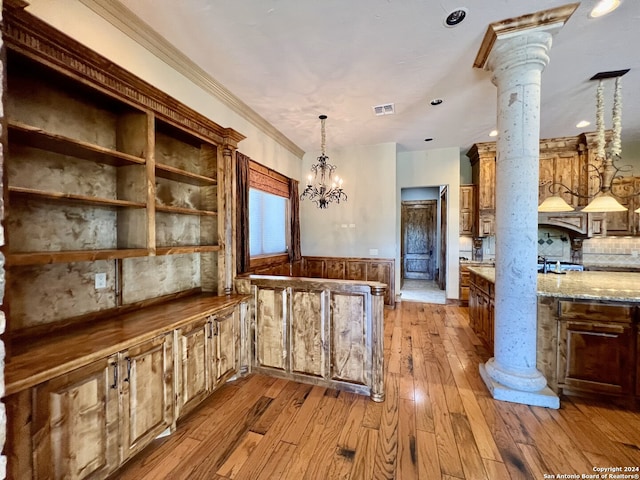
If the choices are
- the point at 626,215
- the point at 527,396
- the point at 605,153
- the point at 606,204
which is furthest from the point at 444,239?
the point at 527,396

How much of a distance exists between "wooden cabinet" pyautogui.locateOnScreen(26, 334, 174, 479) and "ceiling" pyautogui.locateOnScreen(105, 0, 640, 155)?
264 cm

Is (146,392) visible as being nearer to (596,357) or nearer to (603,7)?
(596,357)

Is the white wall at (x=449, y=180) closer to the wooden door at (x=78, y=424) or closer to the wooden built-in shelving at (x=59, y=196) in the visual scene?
the wooden built-in shelving at (x=59, y=196)

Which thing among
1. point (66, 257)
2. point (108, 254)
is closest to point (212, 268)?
point (108, 254)

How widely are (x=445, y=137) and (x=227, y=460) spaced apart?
5738 millimetres

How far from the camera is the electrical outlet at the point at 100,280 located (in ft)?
6.73

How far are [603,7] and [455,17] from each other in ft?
3.74

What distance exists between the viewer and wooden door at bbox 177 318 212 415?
2.08 metres

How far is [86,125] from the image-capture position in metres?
1.99

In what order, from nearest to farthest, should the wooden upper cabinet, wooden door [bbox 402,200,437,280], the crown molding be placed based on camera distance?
the crown molding, the wooden upper cabinet, wooden door [bbox 402,200,437,280]

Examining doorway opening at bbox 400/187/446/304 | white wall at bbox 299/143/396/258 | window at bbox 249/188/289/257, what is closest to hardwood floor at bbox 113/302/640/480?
window at bbox 249/188/289/257

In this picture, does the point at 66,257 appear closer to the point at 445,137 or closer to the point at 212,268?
the point at 212,268

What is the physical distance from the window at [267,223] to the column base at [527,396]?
353cm

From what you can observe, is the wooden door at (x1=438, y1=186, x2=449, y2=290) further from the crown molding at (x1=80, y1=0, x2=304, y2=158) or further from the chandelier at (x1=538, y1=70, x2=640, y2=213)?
the crown molding at (x1=80, y1=0, x2=304, y2=158)
